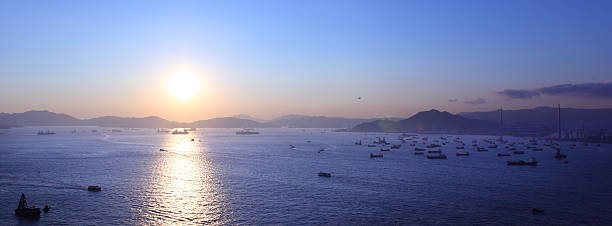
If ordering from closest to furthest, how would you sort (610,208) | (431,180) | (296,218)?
1. (296,218)
2. (610,208)
3. (431,180)

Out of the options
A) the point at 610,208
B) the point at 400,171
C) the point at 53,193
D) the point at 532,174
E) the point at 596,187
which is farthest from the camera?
the point at 400,171

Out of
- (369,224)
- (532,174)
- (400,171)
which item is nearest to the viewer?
(369,224)

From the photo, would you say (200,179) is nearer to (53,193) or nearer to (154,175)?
(154,175)

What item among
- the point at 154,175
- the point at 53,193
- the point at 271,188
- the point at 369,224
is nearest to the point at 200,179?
the point at 154,175

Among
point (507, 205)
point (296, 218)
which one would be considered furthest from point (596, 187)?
point (296, 218)

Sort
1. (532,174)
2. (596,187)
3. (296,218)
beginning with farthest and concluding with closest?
(532,174), (596,187), (296,218)

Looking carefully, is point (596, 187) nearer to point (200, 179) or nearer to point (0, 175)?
point (200, 179)

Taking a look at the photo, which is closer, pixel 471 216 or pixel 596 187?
pixel 471 216

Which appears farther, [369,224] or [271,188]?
[271,188]
